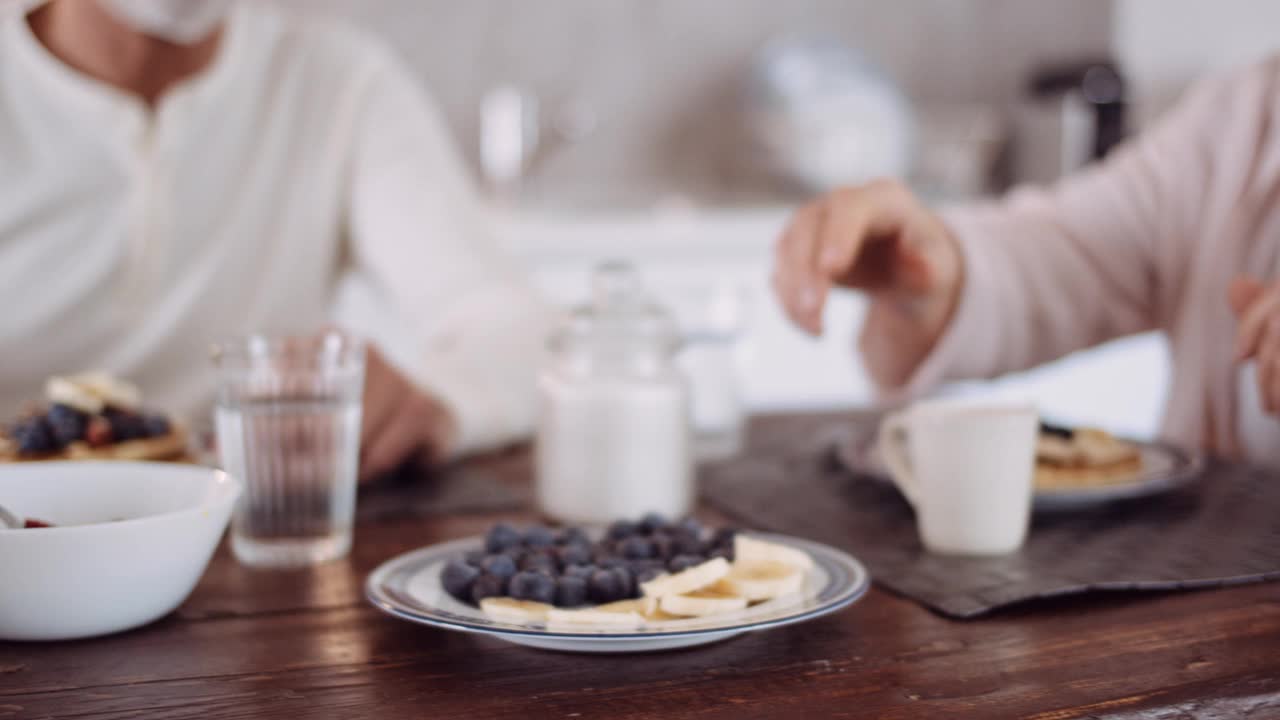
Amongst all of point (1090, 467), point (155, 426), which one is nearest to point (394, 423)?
point (155, 426)

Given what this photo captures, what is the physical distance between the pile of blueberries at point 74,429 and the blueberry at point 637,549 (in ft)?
1.51

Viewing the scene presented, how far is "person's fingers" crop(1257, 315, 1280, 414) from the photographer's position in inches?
37.4

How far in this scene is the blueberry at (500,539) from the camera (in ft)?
2.23

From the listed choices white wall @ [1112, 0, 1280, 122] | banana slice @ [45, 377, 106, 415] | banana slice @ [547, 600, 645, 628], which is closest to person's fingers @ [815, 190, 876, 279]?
banana slice @ [547, 600, 645, 628]

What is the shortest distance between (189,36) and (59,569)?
105cm

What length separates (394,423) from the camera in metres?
1.05

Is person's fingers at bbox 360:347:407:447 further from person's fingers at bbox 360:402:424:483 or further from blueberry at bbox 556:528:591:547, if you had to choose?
blueberry at bbox 556:528:591:547

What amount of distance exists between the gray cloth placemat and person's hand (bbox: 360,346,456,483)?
9.5 inches

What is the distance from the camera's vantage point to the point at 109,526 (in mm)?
600

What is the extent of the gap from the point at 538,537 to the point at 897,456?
0.31 meters

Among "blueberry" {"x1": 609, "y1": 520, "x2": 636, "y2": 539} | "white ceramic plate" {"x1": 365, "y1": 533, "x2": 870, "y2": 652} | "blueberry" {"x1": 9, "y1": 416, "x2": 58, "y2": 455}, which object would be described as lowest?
"white ceramic plate" {"x1": 365, "y1": 533, "x2": 870, "y2": 652}

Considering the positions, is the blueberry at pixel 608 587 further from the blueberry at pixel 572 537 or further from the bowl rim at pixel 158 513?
the bowl rim at pixel 158 513

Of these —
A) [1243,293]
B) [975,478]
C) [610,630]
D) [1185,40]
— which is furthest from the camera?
[1185,40]

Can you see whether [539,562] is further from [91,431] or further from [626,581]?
[91,431]
